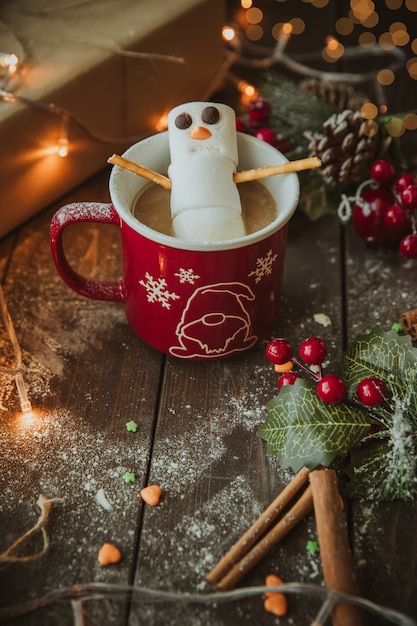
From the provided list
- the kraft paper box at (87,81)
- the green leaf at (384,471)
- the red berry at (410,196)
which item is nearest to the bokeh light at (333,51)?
the kraft paper box at (87,81)

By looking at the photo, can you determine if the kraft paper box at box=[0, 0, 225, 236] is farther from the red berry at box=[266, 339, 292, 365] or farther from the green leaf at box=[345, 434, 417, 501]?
the green leaf at box=[345, 434, 417, 501]

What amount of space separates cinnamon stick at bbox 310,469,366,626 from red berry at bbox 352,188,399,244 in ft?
1.30

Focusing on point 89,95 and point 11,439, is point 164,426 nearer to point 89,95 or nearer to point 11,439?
point 11,439

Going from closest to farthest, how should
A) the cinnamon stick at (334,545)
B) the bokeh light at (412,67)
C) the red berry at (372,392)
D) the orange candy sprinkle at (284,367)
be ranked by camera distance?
the cinnamon stick at (334,545), the red berry at (372,392), the orange candy sprinkle at (284,367), the bokeh light at (412,67)

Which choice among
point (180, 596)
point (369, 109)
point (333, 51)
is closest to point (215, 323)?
point (180, 596)

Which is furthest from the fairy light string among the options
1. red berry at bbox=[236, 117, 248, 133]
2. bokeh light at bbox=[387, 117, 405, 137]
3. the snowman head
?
bokeh light at bbox=[387, 117, 405, 137]

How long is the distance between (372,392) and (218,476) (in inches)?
7.6

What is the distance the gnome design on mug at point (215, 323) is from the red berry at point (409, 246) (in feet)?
0.83

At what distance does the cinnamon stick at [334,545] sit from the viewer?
67cm

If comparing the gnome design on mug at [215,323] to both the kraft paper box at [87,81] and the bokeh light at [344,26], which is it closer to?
the kraft paper box at [87,81]

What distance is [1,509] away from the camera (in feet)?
2.52

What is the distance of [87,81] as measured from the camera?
1020 millimetres

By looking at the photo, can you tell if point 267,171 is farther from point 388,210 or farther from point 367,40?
point 367,40

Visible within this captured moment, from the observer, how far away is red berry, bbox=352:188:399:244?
100cm
